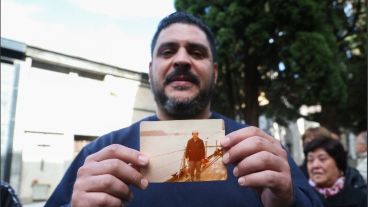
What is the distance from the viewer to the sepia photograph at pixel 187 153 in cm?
111

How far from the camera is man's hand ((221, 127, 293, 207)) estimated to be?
1.05 metres

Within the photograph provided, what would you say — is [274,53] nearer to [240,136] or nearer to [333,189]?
[333,189]

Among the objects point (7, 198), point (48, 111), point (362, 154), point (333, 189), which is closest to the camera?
point (7, 198)

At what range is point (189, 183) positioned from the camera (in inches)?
53.4

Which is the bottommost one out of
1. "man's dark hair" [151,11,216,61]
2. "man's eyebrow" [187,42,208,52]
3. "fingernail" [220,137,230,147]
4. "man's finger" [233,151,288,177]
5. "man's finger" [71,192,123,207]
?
"man's finger" [71,192,123,207]

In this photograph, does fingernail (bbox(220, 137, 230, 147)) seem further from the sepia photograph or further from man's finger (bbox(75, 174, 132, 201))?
man's finger (bbox(75, 174, 132, 201))

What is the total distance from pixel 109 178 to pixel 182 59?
65cm

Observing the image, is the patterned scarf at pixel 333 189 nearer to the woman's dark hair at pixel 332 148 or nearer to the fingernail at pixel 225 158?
the woman's dark hair at pixel 332 148

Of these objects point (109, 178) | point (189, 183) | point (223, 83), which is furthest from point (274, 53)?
point (109, 178)

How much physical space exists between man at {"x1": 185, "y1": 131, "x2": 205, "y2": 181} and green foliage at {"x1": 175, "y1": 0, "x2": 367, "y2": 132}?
7733 millimetres

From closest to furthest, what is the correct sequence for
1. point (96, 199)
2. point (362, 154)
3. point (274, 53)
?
point (96, 199) → point (362, 154) → point (274, 53)

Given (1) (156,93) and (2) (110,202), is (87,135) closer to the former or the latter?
(1) (156,93)

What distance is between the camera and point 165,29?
167 cm

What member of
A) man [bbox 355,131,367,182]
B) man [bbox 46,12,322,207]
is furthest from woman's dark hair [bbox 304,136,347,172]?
man [bbox 46,12,322,207]
